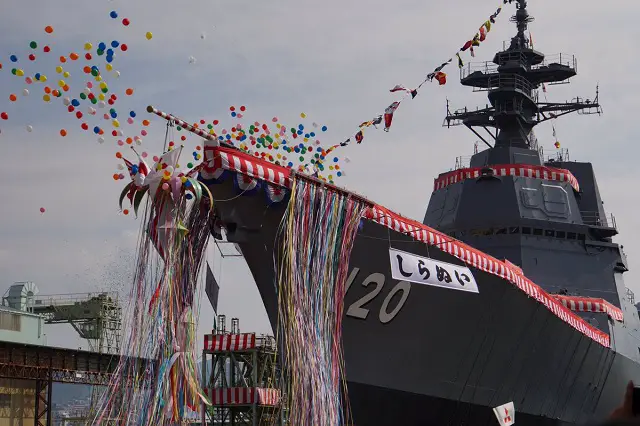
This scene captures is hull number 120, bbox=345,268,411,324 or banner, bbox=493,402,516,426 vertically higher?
hull number 120, bbox=345,268,411,324

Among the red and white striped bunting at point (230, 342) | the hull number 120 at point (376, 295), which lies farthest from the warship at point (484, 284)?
the red and white striped bunting at point (230, 342)

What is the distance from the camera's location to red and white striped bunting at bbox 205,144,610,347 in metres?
13.5

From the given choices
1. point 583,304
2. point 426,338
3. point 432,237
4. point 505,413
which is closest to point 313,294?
point 432,237

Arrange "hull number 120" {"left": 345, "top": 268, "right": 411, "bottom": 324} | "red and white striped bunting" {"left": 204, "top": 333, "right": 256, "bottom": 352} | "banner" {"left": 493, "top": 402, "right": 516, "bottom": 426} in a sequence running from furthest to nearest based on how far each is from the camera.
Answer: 1. "red and white striped bunting" {"left": 204, "top": 333, "right": 256, "bottom": 352}
2. "banner" {"left": 493, "top": 402, "right": 516, "bottom": 426}
3. "hull number 120" {"left": 345, "top": 268, "right": 411, "bottom": 324}

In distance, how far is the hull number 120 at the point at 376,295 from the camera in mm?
16188

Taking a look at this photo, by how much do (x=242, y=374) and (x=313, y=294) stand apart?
1420cm

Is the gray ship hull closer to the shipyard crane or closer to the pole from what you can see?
the pole

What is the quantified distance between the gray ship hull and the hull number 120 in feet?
0.06

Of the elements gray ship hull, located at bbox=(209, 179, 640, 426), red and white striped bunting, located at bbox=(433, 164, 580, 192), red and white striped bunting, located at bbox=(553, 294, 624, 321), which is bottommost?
gray ship hull, located at bbox=(209, 179, 640, 426)

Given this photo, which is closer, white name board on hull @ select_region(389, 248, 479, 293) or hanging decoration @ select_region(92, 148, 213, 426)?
hanging decoration @ select_region(92, 148, 213, 426)

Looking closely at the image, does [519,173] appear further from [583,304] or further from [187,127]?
[187,127]

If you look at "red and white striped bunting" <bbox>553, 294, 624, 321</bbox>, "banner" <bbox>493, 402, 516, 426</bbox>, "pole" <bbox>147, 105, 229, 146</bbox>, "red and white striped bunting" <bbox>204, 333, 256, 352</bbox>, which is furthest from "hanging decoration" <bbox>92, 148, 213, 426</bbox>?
"red and white striped bunting" <bbox>204, 333, 256, 352</bbox>

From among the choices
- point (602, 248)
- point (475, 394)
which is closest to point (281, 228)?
point (475, 394)

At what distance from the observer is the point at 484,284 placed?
17641 mm
